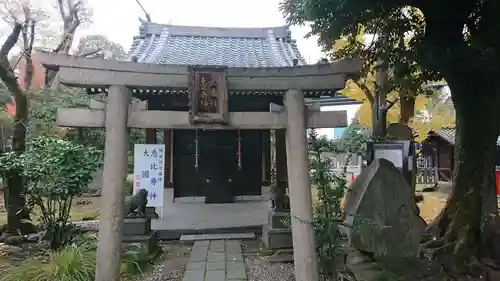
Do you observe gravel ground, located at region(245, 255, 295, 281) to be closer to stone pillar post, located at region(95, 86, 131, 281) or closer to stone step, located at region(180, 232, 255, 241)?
stone step, located at region(180, 232, 255, 241)

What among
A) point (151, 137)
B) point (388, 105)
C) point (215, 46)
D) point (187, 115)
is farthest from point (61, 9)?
point (388, 105)

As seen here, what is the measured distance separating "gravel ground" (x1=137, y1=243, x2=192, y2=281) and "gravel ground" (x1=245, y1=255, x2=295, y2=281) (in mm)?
1159

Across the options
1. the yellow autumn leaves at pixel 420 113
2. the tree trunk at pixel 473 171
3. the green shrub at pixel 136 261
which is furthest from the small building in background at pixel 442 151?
the green shrub at pixel 136 261

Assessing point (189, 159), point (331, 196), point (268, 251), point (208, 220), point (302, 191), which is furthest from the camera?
point (189, 159)

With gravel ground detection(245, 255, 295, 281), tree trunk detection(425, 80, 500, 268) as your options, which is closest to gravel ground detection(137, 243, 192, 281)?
gravel ground detection(245, 255, 295, 281)

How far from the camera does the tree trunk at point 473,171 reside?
5.59m

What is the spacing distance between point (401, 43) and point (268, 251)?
17.1 ft

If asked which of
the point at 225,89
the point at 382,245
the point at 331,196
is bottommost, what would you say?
the point at 382,245

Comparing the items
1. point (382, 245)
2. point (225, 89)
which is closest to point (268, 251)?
point (382, 245)

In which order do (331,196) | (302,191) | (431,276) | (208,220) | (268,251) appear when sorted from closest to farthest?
(302,191) → (331,196) → (431,276) → (268,251) → (208,220)

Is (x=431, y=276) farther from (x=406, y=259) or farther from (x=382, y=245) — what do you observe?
A: (x=382, y=245)

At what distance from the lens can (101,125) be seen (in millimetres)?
4508

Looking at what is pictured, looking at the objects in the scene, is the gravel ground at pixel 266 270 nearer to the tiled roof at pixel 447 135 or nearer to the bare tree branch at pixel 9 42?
the bare tree branch at pixel 9 42

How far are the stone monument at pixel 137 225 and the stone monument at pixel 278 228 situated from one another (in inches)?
90.7
